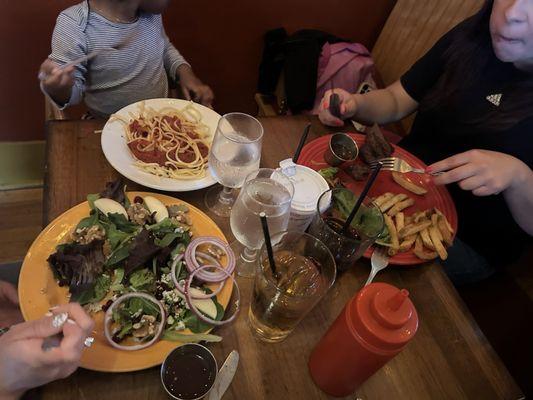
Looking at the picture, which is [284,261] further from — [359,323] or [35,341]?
[35,341]

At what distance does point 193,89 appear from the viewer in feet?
6.05

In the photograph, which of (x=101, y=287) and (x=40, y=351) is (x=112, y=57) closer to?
(x=101, y=287)

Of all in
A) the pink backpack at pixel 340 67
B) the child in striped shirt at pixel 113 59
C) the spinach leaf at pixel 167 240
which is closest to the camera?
the spinach leaf at pixel 167 240

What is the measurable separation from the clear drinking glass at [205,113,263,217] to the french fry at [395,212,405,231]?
485mm

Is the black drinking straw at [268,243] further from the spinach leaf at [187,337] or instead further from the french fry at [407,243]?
the french fry at [407,243]

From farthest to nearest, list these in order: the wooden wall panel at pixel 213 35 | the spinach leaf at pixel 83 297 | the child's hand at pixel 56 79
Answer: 1. the wooden wall panel at pixel 213 35
2. the child's hand at pixel 56 79
3. the spinach leaf at pixel 83 297

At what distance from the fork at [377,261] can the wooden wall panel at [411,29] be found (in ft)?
5.60

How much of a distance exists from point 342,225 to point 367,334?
0.40 m

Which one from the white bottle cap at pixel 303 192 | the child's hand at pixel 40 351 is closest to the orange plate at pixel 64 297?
the child's hand at pixel 40 351

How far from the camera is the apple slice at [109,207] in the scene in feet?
3.58

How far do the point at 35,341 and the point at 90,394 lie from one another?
0.20m

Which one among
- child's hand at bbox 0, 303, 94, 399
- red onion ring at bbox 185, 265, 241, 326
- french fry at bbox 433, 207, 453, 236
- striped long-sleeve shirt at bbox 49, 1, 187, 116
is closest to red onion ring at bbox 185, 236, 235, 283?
red onion ring at bbox 185, 265, 241, 326

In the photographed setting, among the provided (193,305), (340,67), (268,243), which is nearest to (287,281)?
(268,243)

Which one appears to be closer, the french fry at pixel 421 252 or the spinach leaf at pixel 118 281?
the spinach leaf at pixel 118 281
